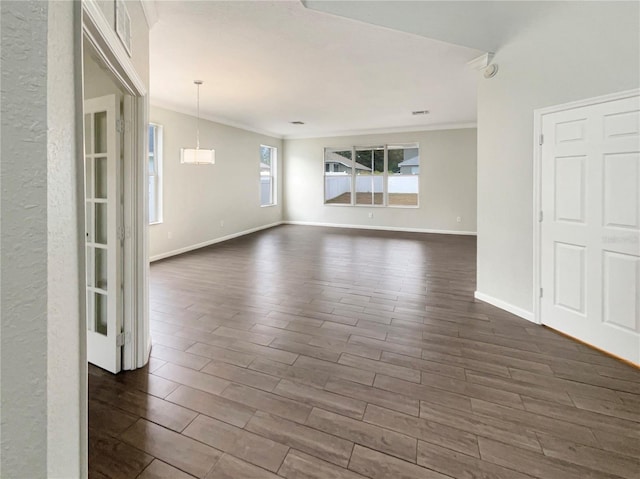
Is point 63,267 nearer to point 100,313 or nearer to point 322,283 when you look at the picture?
point 100,313

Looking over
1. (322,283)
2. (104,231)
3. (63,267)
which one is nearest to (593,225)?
(322,283)

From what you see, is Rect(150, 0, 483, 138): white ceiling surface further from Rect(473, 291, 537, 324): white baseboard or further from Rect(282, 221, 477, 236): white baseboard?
Rect(282, 221, 477, 236): white baseboard

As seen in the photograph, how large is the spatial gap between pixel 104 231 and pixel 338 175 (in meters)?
8.20

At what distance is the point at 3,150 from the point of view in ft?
1.90

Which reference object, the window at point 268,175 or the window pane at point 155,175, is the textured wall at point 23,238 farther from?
the window at point 268,175

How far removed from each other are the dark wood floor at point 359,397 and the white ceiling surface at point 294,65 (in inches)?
108

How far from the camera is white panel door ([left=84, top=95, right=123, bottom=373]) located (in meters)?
2.18

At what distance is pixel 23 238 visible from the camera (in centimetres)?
62

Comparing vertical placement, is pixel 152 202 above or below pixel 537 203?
above

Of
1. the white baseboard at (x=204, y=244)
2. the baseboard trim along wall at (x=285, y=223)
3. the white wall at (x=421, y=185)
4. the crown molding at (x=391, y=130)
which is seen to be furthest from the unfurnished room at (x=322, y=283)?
the white wall at (x=421, y=185)

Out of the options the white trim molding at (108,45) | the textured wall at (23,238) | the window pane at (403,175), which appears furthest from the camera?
the window pane at (403,175)

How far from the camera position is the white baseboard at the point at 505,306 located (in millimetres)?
3203

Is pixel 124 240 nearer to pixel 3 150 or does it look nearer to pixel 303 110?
pixel 3 150

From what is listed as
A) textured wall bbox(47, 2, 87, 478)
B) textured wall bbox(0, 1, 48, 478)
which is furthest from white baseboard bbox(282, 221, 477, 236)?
textured wall bbox(0, 1, 48, 478)
